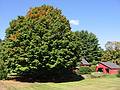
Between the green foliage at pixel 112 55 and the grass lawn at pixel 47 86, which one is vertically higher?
the green foliage at pixel 112 55

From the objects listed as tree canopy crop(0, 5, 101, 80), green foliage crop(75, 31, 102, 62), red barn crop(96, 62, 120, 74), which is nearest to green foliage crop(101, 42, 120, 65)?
green foliage crop(75, 31, 102, 62)

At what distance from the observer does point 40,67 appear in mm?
50531

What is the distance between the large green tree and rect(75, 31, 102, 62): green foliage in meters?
61.7

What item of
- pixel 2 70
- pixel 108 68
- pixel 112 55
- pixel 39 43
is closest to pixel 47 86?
pixel 39 43

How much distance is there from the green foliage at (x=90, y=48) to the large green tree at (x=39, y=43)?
2429 inches

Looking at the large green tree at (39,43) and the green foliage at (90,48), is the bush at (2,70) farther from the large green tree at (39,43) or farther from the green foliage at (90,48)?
the green foliage at (90,48)

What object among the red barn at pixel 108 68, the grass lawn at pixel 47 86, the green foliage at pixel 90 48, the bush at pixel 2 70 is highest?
the green foliage at pixel 90 48

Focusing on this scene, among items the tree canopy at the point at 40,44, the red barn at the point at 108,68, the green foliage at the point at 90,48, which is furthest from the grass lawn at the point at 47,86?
the green foliage at the point at 90,48

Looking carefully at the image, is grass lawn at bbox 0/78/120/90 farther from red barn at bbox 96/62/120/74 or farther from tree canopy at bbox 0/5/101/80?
red barn at bbox 96/62/120/74

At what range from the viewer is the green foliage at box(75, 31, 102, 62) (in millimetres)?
118250

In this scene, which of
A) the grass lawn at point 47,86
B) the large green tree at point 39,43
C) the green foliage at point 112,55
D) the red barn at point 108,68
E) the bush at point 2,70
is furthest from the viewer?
the green foliage at point 112,55

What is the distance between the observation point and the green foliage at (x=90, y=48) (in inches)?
4656

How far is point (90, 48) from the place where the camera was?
121 metres

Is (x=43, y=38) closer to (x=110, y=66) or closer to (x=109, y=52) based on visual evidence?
(x=110, y=66)
